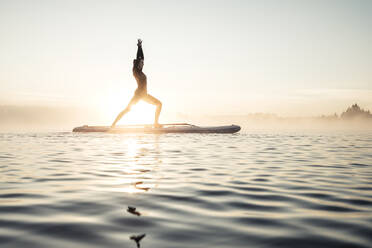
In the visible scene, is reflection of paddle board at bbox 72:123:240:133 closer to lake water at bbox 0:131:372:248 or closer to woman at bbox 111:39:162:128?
woman at bbox 111:39:162:128

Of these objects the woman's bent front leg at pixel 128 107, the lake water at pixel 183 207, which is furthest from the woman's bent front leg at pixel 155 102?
the lake water at pixel 183 207

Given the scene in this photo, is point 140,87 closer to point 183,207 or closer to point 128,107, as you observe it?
point 128,107

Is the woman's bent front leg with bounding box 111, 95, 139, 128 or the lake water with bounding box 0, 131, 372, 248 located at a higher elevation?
the woman's bent front leg with bounding box 111, 95, 139, 128

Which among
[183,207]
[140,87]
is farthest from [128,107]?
[183,207]

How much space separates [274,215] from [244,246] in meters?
1.02

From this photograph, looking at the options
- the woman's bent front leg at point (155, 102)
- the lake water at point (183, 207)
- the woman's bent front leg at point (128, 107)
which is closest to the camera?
the lake water at point (183, 207)

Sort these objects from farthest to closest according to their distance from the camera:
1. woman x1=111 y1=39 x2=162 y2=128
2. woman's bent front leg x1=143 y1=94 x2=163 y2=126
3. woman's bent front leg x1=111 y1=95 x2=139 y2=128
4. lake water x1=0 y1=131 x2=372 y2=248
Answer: woman's bent front leg x1=143 y1=94 x2=163 y2=126, woman's bent front leg x1=111 y1=95 x2=139 y2=128, woman x1=111 y1=39 x2=162 y2=128, lake water x1=0 y1=131 x2=372 y2=248

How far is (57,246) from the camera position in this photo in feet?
7.75

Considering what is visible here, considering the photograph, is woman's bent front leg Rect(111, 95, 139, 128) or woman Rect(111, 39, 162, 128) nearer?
woman Rect(111, 39, 162, 128)

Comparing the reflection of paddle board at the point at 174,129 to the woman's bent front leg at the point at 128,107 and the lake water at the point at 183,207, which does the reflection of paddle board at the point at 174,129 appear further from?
the lake water at the point at 183,207

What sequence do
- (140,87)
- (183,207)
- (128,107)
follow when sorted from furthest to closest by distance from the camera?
(128,107), (140,87), (183,207)

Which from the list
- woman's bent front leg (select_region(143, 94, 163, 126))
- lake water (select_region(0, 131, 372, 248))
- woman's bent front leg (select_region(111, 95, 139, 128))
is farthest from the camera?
woman's bent front leg (select_region(143, 94, 163, 126))

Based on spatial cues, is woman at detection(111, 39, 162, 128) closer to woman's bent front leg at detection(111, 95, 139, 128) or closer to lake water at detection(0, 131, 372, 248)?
woman's bent front leg at detection(111, 95, 139, 128)

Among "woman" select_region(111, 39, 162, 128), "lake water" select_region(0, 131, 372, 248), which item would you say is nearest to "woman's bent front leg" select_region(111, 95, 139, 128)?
"woman" select_region(111, 39, 162, 128)
